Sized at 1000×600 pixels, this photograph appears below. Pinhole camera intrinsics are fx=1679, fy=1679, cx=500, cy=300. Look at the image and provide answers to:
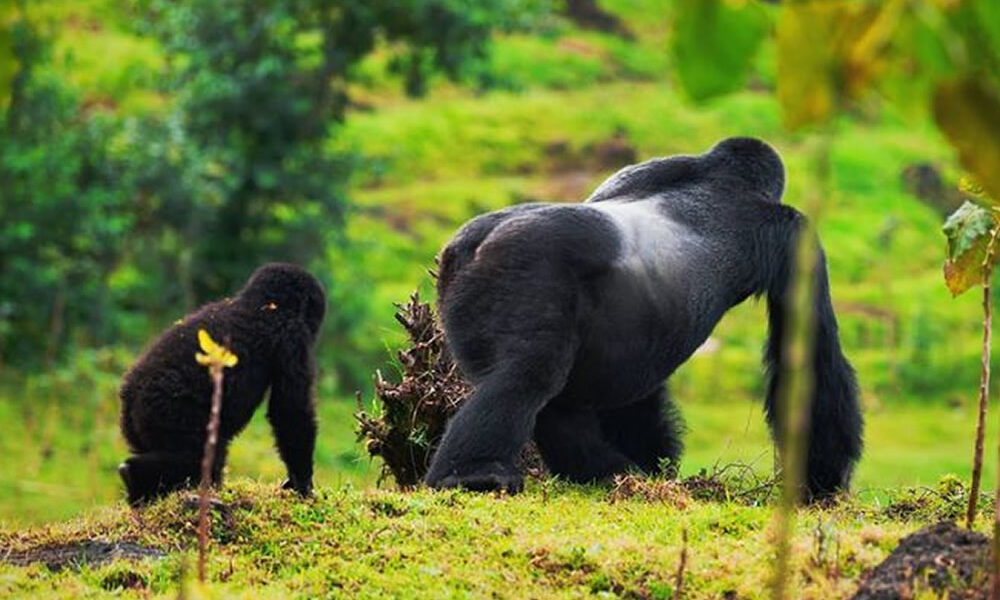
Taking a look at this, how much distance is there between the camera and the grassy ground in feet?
18.0

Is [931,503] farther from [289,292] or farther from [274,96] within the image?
[274,96]

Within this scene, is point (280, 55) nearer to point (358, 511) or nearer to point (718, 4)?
point (358, 511)

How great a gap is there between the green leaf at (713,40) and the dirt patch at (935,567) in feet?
9.10

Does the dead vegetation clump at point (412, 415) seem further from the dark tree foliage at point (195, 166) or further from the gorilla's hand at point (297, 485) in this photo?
the dark tree foliage at point (195, 166)

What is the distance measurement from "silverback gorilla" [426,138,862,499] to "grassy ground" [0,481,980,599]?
1.92 feet

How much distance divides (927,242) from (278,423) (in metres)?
27.5

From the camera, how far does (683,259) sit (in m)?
7.84

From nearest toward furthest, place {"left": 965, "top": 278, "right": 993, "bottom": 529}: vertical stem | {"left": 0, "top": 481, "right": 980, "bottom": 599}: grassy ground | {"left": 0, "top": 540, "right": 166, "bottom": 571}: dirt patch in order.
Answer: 1. {"left": 0, "top": 481, "right": 980, "bottom": 599}: grassy ground
2. {"left": 965, "top": 278, "right": 993, "bottom": 529}: vertical stem
3. {"left": 0, "top": 540, "right": 166, "bottom": 571}: dirt patch

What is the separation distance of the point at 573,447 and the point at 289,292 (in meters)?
1.51

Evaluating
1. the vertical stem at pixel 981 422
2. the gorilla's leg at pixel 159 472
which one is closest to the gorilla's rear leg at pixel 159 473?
the gorilla's leg at pixel 159 472

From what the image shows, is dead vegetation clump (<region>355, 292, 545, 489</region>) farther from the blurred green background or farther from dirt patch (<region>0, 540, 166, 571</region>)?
the blurred green background

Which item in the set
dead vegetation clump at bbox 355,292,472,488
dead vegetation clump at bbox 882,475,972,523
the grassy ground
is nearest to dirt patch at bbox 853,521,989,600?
the grassy ground

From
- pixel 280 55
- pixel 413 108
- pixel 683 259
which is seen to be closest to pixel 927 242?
pixel 413 108

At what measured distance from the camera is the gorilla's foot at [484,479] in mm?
7059
